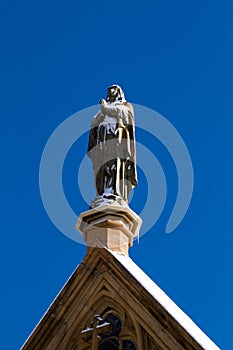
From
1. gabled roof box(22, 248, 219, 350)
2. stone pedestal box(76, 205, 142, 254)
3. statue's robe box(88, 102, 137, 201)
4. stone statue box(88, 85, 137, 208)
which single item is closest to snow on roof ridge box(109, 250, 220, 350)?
gabled roof box(22, 248, 219, 350)

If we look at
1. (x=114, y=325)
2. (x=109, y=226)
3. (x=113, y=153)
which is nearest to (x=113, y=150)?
(x=113, y=153)

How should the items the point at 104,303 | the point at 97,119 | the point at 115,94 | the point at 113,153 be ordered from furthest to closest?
the point at 115,94 < the point at 97,119 < the point at 113,153 < the point at 104,303

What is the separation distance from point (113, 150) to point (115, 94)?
161cm

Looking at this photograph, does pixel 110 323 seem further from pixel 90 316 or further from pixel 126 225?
pixel 126 225

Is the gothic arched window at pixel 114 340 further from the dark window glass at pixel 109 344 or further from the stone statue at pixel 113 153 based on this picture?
the stone statue at pixel 113 153

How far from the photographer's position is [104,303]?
12312mm

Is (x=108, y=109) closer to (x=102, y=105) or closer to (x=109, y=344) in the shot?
(x=102, y=105)

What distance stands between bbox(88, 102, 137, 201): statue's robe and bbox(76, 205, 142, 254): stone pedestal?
377mm

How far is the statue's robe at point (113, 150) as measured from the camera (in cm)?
1373

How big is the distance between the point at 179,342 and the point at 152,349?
41cm

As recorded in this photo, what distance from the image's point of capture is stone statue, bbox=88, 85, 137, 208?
13.6 metres

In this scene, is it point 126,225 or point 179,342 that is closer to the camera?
point 179,342

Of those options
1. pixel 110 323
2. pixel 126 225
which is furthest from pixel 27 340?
pixel 126 225

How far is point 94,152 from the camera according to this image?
46.5 ft
